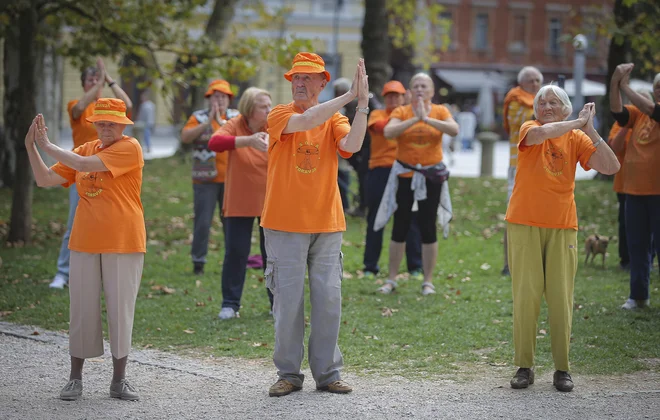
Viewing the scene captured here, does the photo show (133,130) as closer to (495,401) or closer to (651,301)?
(651,301)

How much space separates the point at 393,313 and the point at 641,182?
2555 mm

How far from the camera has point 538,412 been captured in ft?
19.2

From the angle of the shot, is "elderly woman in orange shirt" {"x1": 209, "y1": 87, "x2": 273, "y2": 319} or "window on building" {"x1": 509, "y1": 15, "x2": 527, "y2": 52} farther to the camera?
"window on building" {"x1": 509, "y1": 15, "x2": 527, "y2": 52}

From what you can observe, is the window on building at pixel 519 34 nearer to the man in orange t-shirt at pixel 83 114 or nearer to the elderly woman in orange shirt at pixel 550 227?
the man in orange t-shirt at pixel 83 114

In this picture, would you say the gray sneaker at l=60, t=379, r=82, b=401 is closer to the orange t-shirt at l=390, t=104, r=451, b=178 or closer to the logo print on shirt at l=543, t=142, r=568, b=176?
the logo print on shirt at l=543, t=142, r=568, b=176

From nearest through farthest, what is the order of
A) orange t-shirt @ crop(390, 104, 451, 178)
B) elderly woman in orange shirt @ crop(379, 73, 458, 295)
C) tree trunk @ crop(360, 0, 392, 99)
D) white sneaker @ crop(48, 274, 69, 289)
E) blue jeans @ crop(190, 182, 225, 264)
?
elderly woman in orange shirt @ crop(379, 73, 458, 295)
orange t-shirt @ crop(390, 104, 451, 178)
white sneaker @ crop(48, 274, 69, 289)
blue jeans @ crop(190, 182, 225, 264)
tree trunk @ crop(360, 0, 392, 99)

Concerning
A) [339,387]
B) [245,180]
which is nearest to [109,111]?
[339,387]

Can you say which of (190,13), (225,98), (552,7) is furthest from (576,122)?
(552,7)

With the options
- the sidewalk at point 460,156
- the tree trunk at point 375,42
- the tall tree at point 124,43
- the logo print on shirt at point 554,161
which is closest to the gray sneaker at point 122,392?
the logo print on shirt at point 554,161

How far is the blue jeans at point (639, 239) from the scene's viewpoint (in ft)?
29.1

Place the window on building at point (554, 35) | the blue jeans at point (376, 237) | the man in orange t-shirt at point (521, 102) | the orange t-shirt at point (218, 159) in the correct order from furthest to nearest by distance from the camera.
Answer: the window on building at point (554, 35) → the blue jeans at point (376, 237) → the orange t-shirt at point (218, 159) → the man in orange t-shirt at point (521, 102)

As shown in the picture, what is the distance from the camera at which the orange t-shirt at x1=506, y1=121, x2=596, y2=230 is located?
6453 mm

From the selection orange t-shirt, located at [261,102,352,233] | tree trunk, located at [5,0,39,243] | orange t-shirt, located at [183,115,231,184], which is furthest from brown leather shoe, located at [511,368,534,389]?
tree trunk, located at [5,0,39,243]

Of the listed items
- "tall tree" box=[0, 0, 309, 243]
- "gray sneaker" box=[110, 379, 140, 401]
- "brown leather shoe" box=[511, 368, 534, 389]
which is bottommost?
"gray sneaker" box=[110, 379, 140, 401]
